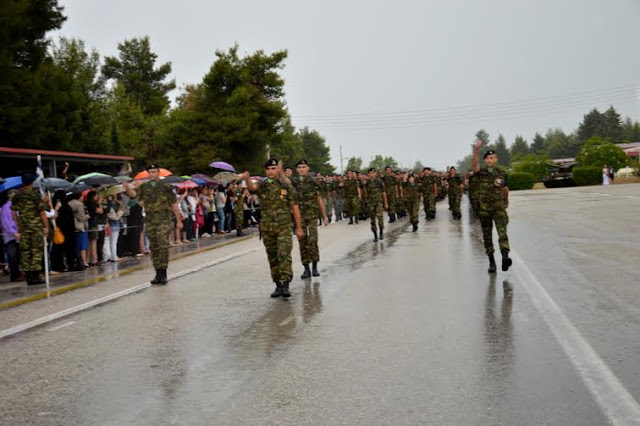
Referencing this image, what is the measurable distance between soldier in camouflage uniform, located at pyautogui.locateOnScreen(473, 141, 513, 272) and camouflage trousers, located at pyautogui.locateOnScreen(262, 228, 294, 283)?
3303mm

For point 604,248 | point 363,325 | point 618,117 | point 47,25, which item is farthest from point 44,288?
point 618,117

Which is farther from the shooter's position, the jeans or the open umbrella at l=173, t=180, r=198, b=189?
the jeans

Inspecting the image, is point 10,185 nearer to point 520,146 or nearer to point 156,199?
point 156,199

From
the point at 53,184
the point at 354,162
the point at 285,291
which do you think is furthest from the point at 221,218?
the point at 354,162

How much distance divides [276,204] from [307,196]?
2.44m

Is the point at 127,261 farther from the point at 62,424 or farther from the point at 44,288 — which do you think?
the point at 62,424

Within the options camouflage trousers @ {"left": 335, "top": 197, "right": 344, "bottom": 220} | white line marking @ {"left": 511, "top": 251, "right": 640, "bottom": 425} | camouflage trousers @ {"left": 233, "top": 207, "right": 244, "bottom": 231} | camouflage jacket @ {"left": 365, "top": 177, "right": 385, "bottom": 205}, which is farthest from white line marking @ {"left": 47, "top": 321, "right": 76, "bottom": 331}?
camouflage trousers @ {"left": 335, "top": 197, "right": 344, "bottom": 220}

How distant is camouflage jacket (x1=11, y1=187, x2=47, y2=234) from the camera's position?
12383 millimetres

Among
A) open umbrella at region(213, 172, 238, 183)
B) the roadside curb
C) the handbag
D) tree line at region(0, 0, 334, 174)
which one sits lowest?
the roadside curb

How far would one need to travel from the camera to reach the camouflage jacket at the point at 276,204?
30.8ft

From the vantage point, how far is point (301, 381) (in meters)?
5.15

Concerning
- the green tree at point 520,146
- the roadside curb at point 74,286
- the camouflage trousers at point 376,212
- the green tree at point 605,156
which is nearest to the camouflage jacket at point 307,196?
the roadside curb at point 74,286

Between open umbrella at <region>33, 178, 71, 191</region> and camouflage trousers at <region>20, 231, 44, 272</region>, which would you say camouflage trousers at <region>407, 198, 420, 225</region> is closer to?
open umbrella at <region>33, 178, 71, 191</region>

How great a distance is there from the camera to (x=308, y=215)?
1165 centimetres
